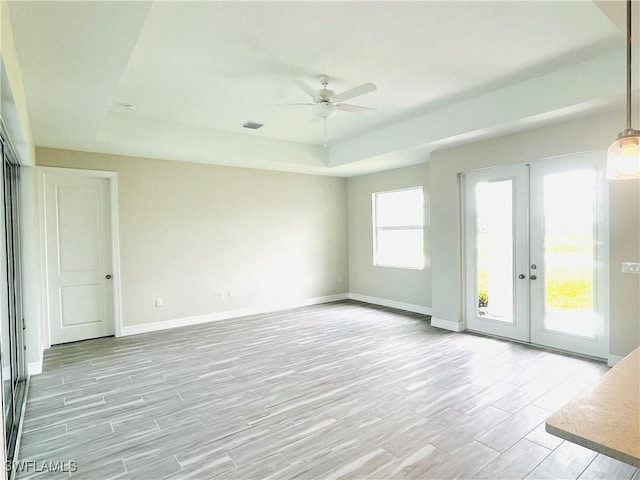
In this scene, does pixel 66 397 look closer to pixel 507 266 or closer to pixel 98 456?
pixel 98 456

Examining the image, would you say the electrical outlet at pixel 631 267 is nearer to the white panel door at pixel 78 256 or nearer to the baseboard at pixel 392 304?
the baseboard at pixel 392 304

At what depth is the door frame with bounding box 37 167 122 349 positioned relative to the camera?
4.62m

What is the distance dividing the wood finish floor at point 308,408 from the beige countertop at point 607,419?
119 centimetres

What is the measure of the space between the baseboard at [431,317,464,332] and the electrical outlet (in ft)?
6.86

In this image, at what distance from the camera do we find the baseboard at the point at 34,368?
12.3ft

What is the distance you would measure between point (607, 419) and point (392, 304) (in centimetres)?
575

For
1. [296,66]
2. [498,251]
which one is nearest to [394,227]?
[498,251]

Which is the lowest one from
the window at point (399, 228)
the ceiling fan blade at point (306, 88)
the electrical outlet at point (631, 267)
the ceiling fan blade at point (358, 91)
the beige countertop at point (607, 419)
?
the beige countertop at point (607, 419)

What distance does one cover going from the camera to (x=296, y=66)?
10.8 feet


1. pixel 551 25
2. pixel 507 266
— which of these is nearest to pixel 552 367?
pixel 507 266

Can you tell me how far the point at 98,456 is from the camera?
2.38 metres

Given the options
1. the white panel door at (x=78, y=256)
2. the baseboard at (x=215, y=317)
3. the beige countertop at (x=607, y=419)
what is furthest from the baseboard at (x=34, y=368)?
the beige countertop at (x=607, y=419)

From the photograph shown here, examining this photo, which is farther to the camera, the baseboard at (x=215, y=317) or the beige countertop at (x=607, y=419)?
the baseboard at (x=215, y=317)

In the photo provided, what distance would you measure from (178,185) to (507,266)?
4.99 metres
